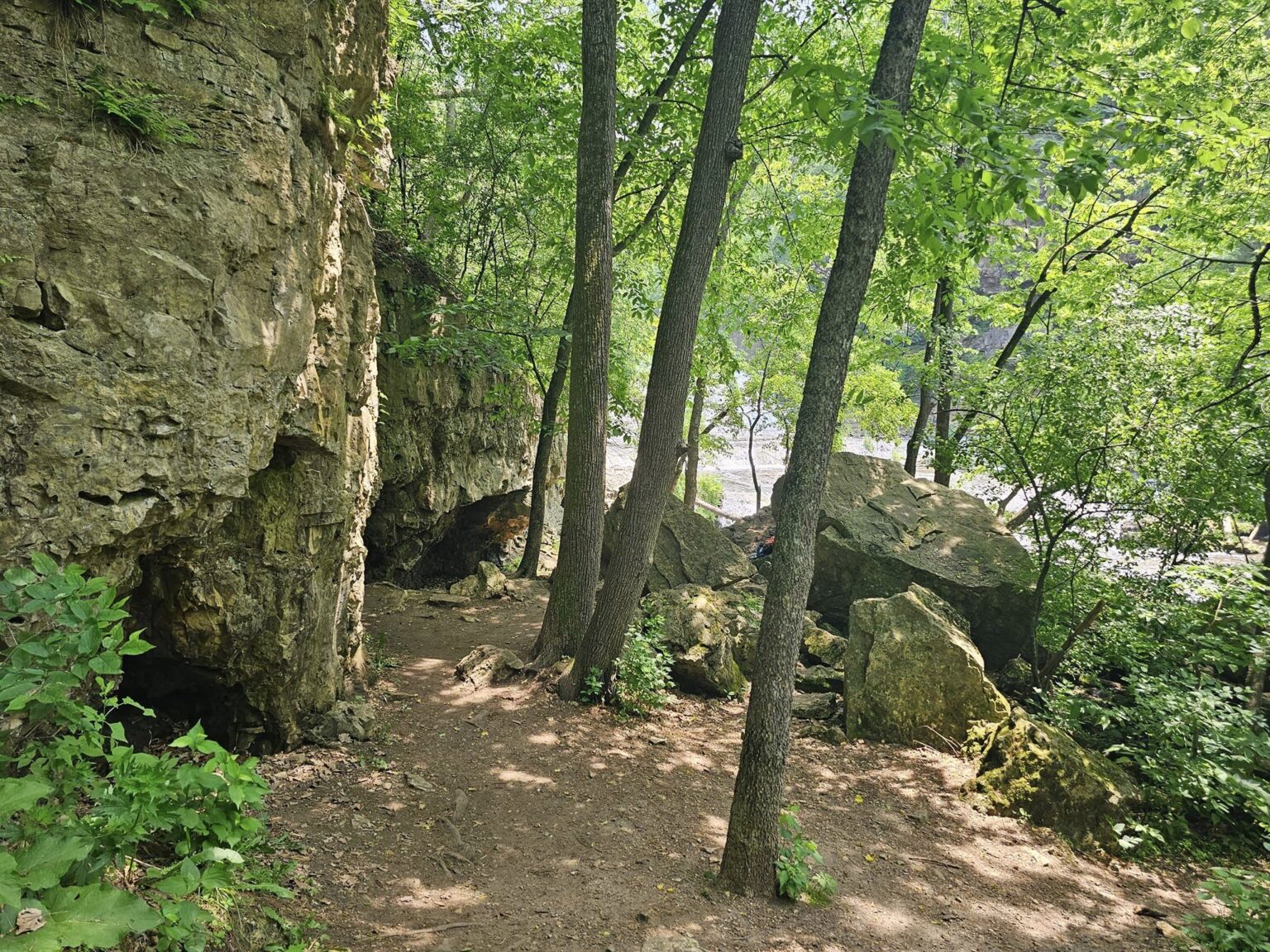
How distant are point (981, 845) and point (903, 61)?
229 inches

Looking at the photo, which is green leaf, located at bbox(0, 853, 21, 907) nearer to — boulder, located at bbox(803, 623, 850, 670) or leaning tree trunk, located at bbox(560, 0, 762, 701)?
leaning tree trunk, located at bbox(560, 0, 762, 701)

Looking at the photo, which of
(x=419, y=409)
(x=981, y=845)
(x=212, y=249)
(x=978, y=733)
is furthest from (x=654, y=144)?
(x=981, y=845)

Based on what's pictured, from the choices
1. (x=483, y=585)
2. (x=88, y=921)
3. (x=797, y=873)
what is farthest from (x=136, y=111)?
(x=483, y=585)

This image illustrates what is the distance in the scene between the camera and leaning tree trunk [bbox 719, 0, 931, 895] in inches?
168

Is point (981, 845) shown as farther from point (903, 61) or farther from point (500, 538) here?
point (500, 538)

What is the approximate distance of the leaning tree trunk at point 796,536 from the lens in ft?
14.0

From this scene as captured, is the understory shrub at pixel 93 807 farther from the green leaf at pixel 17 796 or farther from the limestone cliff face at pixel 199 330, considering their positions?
the limestone cliff face at pixel 199 330

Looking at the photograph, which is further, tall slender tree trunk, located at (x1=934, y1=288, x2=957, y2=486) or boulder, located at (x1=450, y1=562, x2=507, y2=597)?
boulder, located at (x1=450, y1=562, x2=507, y2=597)

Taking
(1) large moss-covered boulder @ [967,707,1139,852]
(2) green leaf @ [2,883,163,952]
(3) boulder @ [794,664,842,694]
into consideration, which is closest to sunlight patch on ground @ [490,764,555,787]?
(3) boulder @ [794,664,842,694]

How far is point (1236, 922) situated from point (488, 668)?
6334mm

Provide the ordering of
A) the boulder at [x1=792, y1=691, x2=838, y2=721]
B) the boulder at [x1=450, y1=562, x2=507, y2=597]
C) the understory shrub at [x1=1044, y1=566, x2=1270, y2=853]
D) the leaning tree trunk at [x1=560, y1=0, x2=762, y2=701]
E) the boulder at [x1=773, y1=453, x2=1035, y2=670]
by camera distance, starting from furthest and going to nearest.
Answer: the boulder at [x1=450, y1=562, x2=507, y2=597], the boulder at [x1=773, y1=453, x2=1035, y2=670], the boulder at [x1=792, y1=691, x2=838, y2=721], the leaning tree trunk at [x1=560, y1=0, x2=762, y2=701], the understory shrub at [x1=1044, y1=566, x2=1270, y2=853]

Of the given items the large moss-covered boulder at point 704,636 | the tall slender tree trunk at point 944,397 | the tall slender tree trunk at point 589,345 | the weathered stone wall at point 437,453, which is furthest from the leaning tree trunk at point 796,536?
the weathered stone wall at point 437,453

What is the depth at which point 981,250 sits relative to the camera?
5.03m

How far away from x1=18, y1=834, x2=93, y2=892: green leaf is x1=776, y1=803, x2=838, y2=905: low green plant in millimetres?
3886
